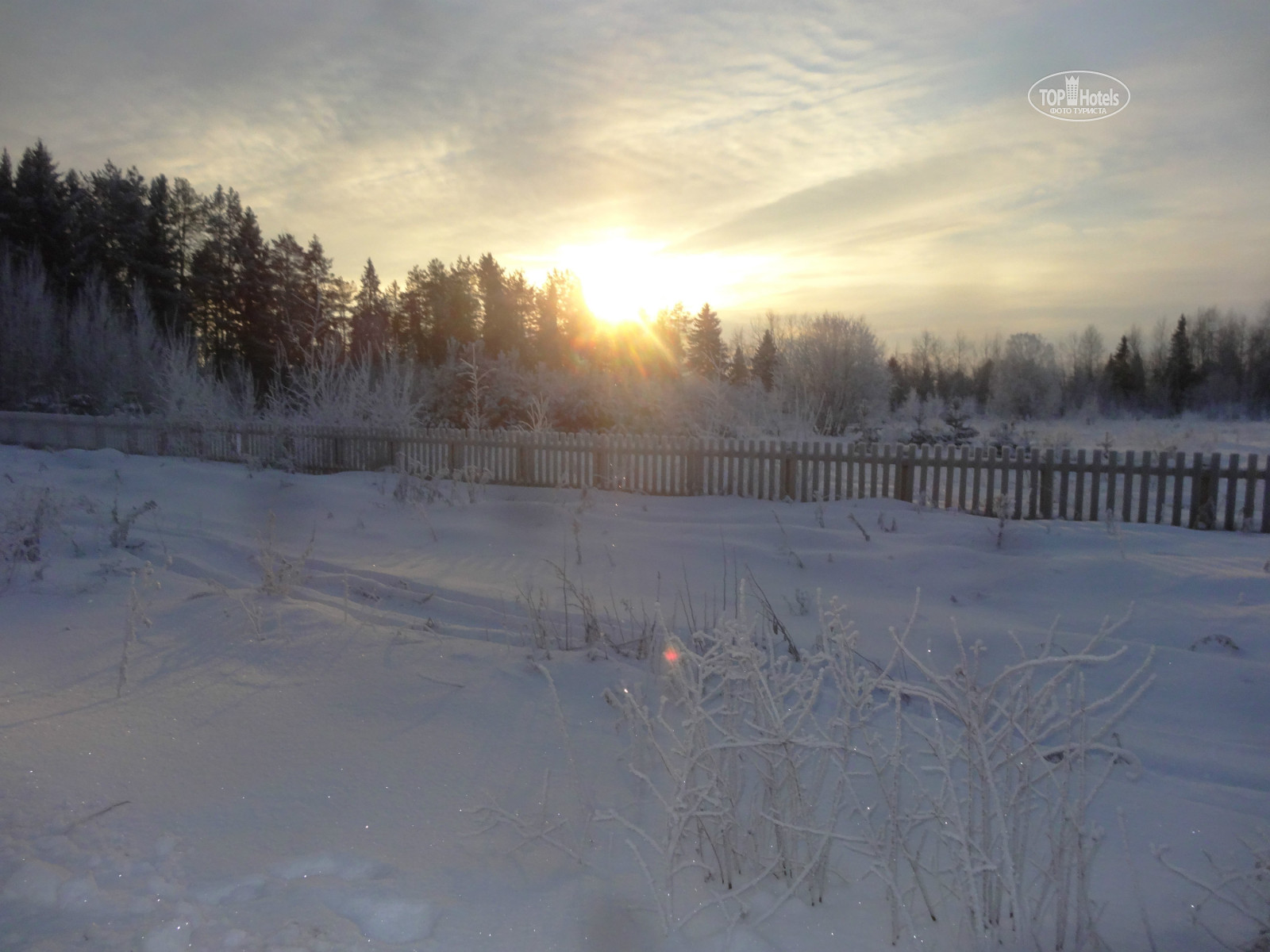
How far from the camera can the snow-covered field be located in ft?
7.41

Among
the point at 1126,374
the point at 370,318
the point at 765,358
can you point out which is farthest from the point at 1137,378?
the point at 370,318

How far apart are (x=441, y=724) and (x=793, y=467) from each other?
8.52 meters

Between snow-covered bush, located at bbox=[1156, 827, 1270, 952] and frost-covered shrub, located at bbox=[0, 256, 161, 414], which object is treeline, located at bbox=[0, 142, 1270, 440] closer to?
frost-covered shrub, located at bbox=[0, 256, 161, 414]

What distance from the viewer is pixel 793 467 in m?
11.3

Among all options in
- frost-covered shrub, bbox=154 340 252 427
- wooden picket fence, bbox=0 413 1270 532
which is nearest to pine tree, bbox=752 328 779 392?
frost-covered shrub, bbox=154 340 252 427

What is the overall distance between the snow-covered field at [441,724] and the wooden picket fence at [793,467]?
195cm

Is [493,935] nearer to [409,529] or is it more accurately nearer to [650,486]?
[409,529]

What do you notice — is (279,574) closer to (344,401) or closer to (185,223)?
(344,401)

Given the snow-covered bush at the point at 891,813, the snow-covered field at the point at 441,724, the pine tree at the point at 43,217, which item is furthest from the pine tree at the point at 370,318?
the snow-covered bush at the point at 891,813

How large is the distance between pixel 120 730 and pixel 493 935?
2.20 m

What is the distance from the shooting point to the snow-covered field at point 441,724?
89.0 inches

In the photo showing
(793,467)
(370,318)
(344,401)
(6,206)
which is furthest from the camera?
(370,318)

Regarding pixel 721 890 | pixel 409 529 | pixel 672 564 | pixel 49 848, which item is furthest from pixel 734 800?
pixel 409 529

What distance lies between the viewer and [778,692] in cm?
247
